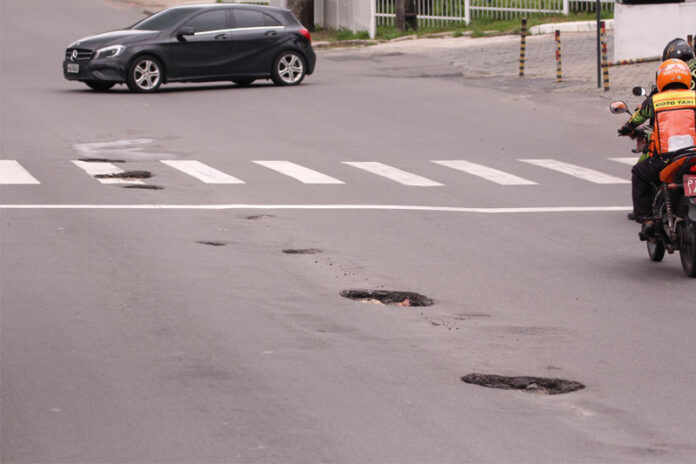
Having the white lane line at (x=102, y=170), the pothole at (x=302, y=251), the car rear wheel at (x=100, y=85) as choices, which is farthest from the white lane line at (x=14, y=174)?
the car rear wheel at (x=100, y=85)

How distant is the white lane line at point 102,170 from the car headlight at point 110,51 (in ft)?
29.5

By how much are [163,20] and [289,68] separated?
107 inches

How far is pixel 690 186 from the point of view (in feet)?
32.7

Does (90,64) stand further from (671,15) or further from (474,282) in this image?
(474,282)

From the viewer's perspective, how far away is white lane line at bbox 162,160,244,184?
50.4 feet

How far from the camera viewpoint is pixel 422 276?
10.0 m

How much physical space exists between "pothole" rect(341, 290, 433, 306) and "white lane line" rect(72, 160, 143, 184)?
6406 mm

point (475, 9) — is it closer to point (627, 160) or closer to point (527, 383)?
point (627, 160)

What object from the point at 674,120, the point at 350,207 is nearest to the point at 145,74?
the point at 350,207

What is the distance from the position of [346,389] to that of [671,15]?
75.7 ft

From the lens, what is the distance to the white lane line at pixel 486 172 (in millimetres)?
15591

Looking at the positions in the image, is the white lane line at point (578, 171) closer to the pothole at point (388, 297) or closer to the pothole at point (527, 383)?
the pothole at point (388, 297)

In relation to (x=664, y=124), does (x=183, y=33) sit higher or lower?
higher

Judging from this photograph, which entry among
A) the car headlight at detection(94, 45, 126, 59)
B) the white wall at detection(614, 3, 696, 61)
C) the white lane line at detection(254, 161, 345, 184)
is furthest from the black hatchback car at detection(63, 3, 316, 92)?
the white lane line at detection(254, 161, 345, 184)
